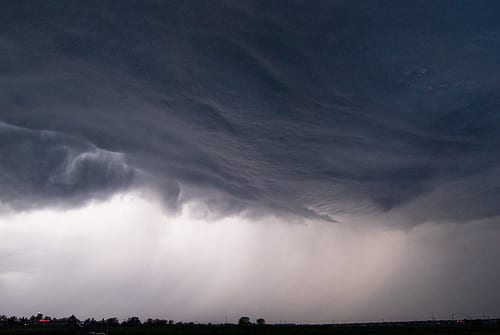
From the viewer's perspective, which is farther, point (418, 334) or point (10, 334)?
point (418, 334)

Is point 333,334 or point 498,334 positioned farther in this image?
point 333,334

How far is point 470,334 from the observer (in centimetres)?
12369

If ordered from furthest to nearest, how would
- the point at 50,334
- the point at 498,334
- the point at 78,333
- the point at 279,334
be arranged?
the point at 279,334, the point at 498,334, the point at 50,334, the point at 78,333

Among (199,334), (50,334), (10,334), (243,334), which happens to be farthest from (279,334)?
(10,334)

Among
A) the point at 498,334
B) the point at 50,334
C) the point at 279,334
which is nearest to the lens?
the point at 50,334

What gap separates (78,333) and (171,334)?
3909cm

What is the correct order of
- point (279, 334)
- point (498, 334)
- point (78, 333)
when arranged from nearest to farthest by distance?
point (78, 333) < point (498, 334) < point (279, 334)

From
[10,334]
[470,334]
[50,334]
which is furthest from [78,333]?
[470,334]

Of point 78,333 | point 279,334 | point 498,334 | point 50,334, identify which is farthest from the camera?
point 279,334

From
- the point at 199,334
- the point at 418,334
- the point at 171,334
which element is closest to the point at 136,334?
the point at 171,334

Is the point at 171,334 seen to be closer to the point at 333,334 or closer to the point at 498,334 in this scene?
the point at 333,334

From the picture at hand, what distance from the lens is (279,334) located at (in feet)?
420

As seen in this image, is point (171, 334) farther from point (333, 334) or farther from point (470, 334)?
point (470, 334)

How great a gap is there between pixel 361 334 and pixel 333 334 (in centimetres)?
826
